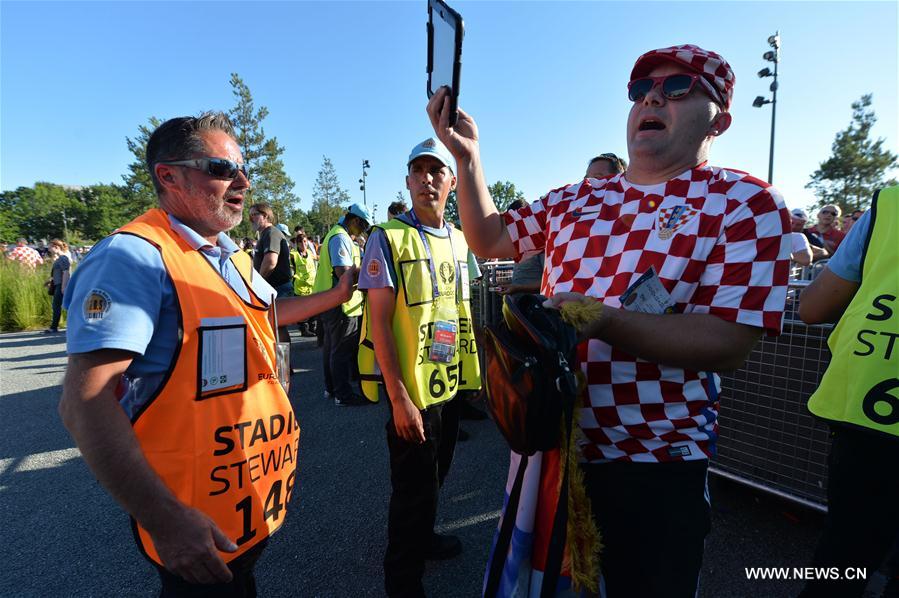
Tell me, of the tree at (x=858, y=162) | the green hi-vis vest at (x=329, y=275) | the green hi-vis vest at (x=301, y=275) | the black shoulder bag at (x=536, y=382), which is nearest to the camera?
the black shoulder bag at (x=536, y=382)

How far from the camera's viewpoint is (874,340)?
1.55 metres

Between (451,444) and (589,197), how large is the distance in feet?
5.45

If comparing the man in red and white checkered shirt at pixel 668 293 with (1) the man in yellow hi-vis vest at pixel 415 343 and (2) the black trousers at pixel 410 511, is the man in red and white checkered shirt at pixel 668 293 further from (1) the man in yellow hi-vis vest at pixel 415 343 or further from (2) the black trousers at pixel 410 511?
(2) the black trousers at pixel 410 511

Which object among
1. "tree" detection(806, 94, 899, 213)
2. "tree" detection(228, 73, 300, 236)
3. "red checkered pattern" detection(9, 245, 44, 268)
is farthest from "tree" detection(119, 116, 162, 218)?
"tree" detection(806, 94, 899, 213)

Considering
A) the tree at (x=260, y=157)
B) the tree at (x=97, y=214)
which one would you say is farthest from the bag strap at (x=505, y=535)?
the tree at (x=97, y=214)

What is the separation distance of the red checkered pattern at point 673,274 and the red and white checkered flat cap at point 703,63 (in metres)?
0.25

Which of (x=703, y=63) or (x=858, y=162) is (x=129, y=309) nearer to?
(x=703, y=63)

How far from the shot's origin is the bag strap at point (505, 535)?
3.83ft

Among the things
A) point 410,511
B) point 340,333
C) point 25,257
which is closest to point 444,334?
point 410,511

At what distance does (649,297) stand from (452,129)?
29.0 inches

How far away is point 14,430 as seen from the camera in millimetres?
4461

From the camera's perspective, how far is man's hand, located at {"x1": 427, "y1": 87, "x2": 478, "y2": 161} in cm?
127

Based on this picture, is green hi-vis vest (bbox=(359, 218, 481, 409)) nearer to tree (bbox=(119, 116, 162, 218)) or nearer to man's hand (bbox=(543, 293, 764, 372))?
man's hand (bbox=(543, 293, 764, 372))

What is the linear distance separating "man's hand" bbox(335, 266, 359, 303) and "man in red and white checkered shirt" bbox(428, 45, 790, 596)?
42.4 inches
